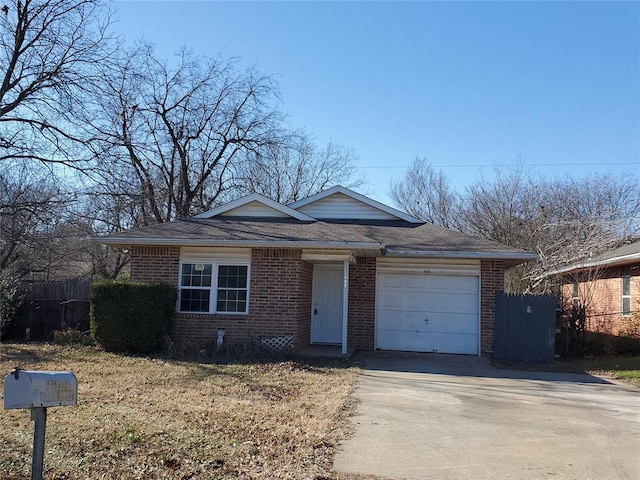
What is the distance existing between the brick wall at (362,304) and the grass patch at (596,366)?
3.36m

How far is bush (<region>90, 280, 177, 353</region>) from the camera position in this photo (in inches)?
497

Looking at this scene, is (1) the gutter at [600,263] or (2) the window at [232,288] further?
(1) the gutter at [600,263]

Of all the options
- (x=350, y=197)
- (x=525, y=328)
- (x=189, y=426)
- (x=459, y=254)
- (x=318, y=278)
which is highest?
(x=350, y=197)

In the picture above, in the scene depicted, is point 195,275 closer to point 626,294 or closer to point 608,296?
point 626,294

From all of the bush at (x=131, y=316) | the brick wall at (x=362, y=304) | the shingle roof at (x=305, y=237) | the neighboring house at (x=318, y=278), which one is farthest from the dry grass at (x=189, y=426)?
the brick wall at (x=362, y=304)

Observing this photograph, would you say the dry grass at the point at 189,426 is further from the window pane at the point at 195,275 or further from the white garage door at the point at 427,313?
the white garage door at the point at 427,313

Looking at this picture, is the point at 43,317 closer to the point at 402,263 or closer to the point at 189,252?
the point at 189,252

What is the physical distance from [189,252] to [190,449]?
8.55 m

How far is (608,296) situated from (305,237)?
12.3 m

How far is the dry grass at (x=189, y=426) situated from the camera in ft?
16.8

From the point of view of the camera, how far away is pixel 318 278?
1534 cm

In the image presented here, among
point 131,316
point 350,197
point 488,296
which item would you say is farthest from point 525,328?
point 131,316

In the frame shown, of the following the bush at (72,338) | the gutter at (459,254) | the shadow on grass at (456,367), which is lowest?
the shadow on grass at (456,367)

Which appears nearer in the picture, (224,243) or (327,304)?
(224,243)
